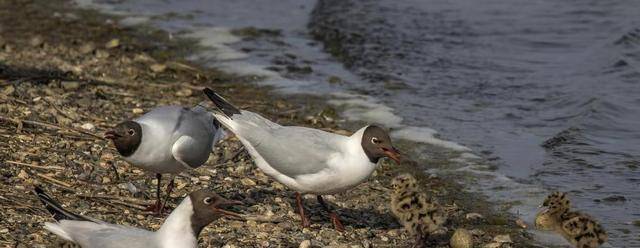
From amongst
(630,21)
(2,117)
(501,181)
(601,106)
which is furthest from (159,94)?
(630,21)

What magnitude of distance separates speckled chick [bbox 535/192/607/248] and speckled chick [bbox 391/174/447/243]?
30.6 inches

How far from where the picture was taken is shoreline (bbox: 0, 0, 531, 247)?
7787 millimetres

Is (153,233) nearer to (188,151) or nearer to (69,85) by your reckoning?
(188,151)

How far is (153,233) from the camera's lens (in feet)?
20.3

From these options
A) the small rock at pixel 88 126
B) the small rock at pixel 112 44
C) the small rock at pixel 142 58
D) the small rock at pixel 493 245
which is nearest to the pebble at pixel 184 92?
the small rock at pixel 142 58

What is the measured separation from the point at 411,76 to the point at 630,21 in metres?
4.50

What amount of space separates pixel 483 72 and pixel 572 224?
21.7ft

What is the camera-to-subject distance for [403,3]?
59.9 feet

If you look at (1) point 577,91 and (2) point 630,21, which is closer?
(1) point 577,91

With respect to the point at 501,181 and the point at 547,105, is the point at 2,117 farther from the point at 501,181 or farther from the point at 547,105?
the point at 547,105

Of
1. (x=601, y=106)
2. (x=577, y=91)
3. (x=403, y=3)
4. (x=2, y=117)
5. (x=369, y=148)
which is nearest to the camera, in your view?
(x=369, y=148)

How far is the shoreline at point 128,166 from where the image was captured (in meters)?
7.79

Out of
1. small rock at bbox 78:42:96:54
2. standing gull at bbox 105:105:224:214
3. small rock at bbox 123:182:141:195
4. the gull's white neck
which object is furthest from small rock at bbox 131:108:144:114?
the gull's white neck

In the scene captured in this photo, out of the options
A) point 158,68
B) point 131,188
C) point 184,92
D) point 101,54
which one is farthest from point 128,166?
point 101,54
